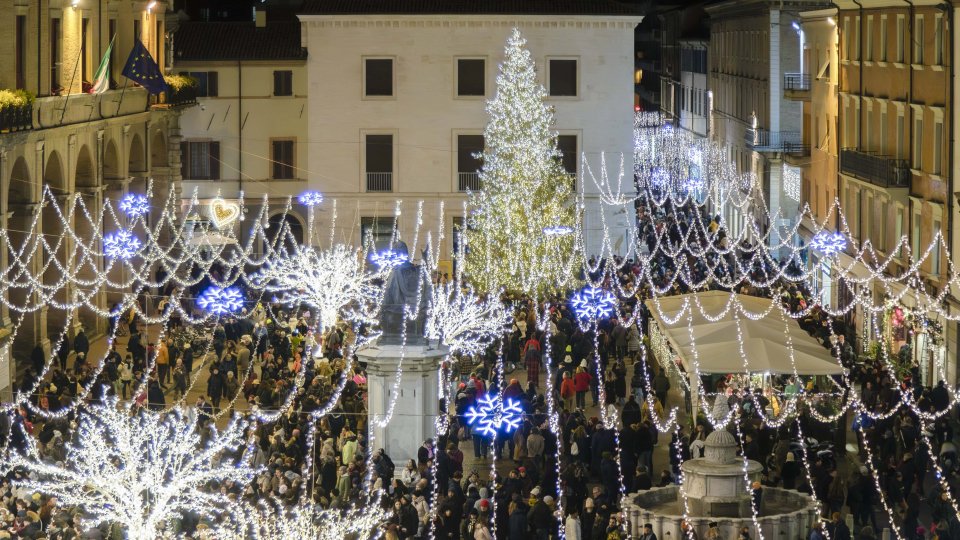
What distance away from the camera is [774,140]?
58.6m

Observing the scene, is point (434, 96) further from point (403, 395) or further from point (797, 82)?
point (403, 395)

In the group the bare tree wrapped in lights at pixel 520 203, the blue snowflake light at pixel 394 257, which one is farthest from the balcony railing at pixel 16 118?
the bare tree wrapped in lights at pixel 520 203

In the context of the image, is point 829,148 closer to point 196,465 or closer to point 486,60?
point 486,60

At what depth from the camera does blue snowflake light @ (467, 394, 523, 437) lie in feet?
87.5

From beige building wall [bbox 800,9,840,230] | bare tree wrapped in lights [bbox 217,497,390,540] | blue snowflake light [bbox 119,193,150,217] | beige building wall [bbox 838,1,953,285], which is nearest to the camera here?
bare tree wrapped in lights [bbox 217,497,390,540]

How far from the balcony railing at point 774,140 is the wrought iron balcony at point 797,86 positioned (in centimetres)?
142

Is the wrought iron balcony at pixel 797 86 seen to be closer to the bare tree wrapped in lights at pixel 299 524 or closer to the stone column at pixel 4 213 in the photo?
the stone column at pixel 4 213

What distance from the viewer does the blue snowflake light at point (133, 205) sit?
143 ft

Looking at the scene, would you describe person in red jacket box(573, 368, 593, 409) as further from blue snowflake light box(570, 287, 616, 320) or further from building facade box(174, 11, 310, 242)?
building facade box(174, 11, 310, 242)

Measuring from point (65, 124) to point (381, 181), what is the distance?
1642 centimetres

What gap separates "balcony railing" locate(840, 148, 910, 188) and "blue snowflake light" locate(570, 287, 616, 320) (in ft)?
19.2

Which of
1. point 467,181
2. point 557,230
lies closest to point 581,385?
point 557,230

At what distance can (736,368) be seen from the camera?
95.1 feet

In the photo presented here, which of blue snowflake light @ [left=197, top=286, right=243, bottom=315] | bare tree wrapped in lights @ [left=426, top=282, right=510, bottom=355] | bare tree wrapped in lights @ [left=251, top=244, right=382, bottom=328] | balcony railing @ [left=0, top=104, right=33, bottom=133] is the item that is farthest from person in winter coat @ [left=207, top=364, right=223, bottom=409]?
bare tree wrapped in lights @ [left=251, top=244, right=382, bottom=328]
